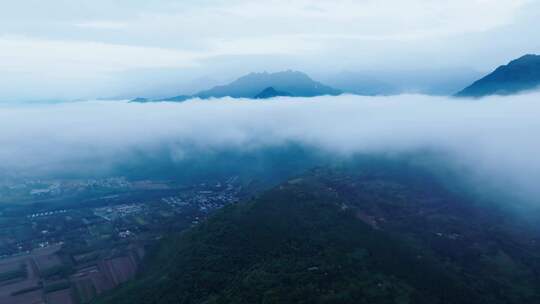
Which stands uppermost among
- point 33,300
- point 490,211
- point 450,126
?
point 450,126

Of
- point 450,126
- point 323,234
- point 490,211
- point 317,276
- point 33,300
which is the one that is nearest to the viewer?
point 317,276

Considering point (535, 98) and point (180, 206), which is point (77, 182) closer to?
point (180, 206)

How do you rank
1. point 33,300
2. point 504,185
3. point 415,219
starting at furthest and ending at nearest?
point 504,185 → point 415,219 → point 33,300

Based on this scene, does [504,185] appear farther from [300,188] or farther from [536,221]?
[300,188]

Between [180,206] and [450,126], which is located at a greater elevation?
[450,126]

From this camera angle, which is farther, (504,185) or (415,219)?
(504,185)

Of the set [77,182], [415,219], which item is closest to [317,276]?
[415,219]

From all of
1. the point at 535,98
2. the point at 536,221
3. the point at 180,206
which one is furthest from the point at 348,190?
→ the point at 535,98
